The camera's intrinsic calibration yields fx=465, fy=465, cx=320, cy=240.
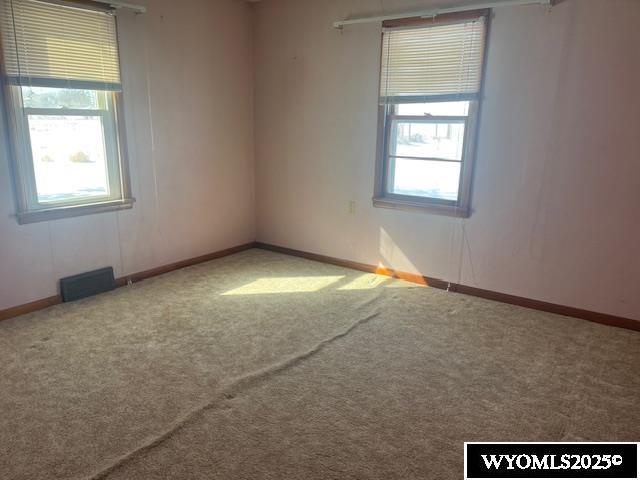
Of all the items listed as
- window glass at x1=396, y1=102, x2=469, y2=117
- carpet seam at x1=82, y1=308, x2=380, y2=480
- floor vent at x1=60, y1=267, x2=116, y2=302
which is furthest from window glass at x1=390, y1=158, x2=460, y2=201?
floor vent at x1=60, y1=267, x2=116, y2=302

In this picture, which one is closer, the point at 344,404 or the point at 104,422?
the point at 104,422

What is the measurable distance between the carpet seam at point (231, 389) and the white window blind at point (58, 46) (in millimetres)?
2533

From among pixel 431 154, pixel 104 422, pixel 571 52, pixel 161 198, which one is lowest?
pixel 104 422

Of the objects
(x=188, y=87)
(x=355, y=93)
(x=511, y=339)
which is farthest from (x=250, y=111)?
(x=511, y=339)

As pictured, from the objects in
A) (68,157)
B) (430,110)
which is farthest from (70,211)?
(430,110)

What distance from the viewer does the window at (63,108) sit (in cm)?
318

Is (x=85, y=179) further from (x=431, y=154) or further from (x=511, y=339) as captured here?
(x=511, y=339)

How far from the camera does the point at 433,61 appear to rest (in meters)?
3.76

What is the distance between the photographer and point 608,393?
2.52 m

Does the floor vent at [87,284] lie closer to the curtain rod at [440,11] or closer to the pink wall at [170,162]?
the pink wall at [170,162]

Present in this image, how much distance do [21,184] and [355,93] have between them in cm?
280

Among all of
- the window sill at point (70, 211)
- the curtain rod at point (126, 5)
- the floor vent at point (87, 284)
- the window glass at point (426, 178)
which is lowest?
the floor vent at point (87, 284)

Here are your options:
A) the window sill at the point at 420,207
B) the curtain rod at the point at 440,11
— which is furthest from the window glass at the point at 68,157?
the window sill at the point at 420,207

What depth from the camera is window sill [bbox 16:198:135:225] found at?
11.1 feet
